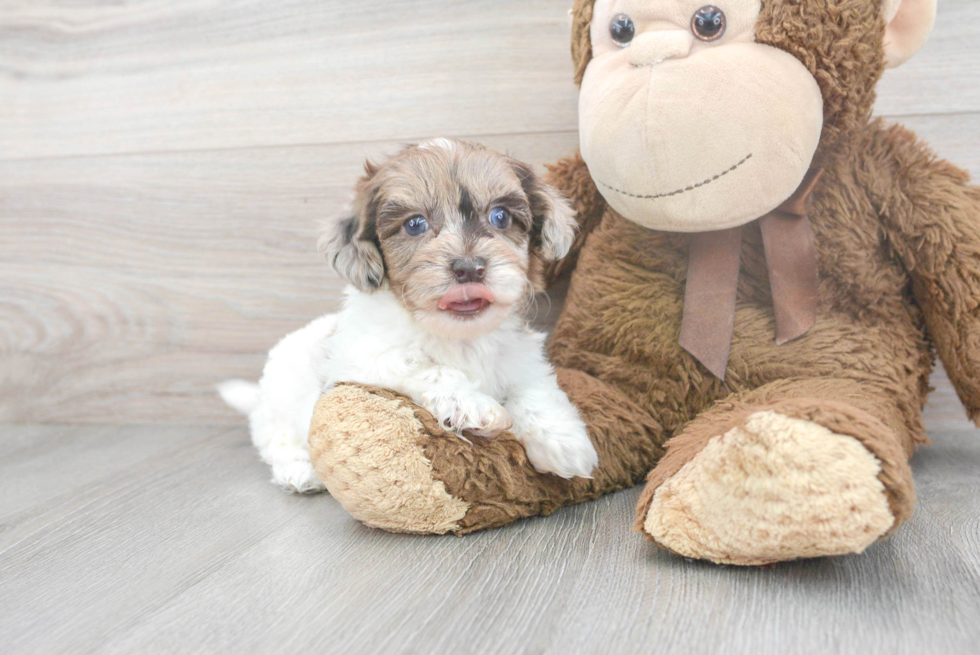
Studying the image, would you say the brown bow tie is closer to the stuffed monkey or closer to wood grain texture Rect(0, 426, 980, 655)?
the stuffed monkey

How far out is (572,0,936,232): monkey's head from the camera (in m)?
1.35

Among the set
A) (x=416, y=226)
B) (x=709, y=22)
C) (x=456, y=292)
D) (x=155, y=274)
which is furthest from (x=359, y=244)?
(x=155, y=274)

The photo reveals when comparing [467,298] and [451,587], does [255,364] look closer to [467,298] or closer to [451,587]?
[467,298]

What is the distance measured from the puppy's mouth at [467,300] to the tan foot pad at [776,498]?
0.46 m

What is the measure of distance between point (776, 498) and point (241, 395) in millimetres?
1512

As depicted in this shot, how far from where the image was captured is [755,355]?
1.56 m

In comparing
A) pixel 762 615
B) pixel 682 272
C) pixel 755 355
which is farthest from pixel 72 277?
pixel 762 615

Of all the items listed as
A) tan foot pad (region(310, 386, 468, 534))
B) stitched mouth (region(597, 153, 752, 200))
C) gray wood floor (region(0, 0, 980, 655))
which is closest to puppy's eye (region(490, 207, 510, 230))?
stitched mouth (region(597, 153, 752, 200))

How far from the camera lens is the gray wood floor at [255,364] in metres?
1.06

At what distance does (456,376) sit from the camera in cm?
145

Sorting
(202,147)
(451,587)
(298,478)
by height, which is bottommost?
(298,478)

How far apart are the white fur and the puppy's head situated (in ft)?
0.27

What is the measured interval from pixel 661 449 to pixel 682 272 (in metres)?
0.39

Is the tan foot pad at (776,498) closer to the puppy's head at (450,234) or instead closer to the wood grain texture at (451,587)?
the wood grain texture at (451,587)
